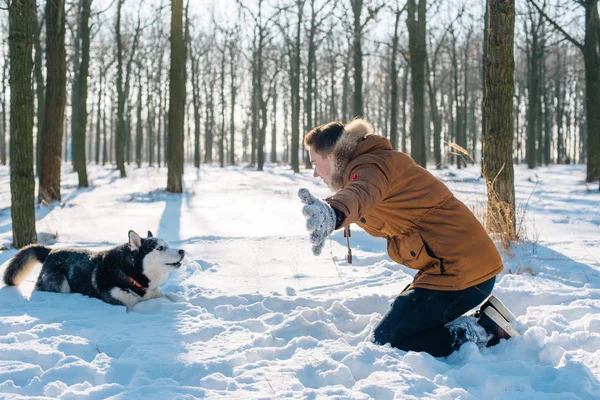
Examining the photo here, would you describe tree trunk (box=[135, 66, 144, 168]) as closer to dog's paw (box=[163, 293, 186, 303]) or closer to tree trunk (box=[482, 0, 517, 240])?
tree trunk (box=[482, 0, 517, 240])

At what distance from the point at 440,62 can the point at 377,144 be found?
3524cm

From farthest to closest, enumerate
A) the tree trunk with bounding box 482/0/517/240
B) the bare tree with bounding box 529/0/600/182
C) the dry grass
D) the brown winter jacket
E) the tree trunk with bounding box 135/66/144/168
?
the tree trunk with bounding box 135/66/144/168, the bare tree with bounding box 529/0/600/182, the tree trunk with bounding box 482/0/517/240, the dry grass, the brown winter jacket

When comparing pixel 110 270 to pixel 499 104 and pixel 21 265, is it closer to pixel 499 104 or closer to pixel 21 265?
pixel 21 265

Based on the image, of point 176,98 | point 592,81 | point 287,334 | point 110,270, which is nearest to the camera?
point 287,334

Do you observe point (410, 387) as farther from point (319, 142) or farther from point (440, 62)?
point (440, 62)

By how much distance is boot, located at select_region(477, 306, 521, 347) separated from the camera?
3.25 metres

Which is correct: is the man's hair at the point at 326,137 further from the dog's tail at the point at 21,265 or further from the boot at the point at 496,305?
the dog's tail at the point at 21,265

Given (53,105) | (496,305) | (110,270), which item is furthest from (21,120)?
(496,305)

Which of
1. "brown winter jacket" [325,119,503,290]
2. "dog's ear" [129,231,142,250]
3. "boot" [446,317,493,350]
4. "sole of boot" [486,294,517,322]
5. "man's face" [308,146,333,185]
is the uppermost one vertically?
"man's face" [308,146,333,185]

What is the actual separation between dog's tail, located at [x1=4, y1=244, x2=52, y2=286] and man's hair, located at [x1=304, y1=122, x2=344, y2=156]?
3481 mm

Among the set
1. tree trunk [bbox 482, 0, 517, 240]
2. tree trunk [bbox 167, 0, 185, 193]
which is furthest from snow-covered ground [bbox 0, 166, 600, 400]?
tree trunk [bbox 167, 0, 185, 193]

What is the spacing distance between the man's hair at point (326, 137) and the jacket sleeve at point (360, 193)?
31 cm

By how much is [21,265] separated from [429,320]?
13.4 ft

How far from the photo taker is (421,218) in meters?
3.08
